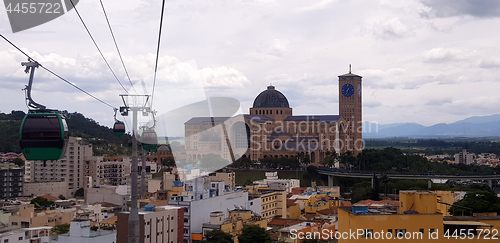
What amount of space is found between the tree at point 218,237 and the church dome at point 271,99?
113 feet

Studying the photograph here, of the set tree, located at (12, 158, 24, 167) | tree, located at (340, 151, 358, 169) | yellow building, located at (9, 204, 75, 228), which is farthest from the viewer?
tree, located at (340, 151, 358, 169)

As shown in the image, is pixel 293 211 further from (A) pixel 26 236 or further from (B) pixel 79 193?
(B) pixel 79 193

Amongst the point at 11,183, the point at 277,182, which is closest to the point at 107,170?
the point at 11,183

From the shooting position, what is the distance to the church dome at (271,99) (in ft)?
170

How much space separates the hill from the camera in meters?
47.1

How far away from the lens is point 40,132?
185 inches

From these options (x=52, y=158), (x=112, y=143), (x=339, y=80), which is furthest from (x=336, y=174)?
(x=52, y=158)

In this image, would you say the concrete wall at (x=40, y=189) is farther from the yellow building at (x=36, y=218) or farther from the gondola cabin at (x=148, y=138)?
the gondola cabin at (x=148, y=138)

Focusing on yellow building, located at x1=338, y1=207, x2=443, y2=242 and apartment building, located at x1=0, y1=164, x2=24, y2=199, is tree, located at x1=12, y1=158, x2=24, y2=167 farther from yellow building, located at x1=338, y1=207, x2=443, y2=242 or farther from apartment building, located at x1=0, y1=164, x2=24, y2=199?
yellow building, located at x1=338, y1=207, x2=443, y2=242

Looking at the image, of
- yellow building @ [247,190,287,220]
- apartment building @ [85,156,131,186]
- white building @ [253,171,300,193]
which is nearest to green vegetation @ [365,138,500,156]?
white building @ [253,171,300,193]

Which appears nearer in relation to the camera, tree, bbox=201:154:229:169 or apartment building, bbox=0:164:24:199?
apartment building, bbox=0:164:24:199

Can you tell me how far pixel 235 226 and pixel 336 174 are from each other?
Answer: 1976 centimetres

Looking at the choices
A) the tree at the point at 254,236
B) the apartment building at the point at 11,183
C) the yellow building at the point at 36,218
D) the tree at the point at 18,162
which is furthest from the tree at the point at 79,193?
the tree at the point at 254,236

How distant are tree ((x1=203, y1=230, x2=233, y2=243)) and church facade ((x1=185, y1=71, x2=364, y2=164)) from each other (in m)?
27.4
